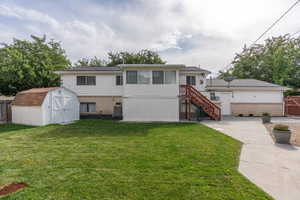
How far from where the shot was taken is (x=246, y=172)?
3.46m

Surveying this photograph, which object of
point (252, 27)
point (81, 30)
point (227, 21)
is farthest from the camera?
point (81, 30)

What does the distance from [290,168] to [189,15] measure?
10.3m

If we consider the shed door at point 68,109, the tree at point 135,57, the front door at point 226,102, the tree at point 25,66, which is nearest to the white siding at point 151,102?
the shed door at point 68,109

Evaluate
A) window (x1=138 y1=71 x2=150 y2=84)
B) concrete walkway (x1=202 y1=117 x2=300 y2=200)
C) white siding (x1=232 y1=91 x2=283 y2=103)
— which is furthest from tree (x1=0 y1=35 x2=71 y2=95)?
white siding (x1=232 y1=91 x2=283 y2=103)

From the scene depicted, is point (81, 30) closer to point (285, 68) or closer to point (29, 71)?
point (29, 71)

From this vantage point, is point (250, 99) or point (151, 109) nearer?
point (151, 109)

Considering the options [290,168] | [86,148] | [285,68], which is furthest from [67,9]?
[285,68]

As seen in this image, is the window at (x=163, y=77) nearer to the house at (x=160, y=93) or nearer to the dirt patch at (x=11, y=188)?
the house at (x=160, y=93)

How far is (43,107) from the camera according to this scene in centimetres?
956

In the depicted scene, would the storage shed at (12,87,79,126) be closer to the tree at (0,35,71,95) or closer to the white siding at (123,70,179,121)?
the white siding at (123,70,179,121)

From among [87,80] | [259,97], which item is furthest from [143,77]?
[259,97]

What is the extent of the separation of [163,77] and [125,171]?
8.97 m

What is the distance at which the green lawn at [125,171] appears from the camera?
2594 millimetres

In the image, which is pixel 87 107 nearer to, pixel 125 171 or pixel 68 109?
pixel 68 109
